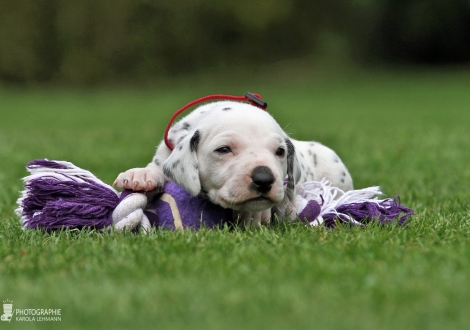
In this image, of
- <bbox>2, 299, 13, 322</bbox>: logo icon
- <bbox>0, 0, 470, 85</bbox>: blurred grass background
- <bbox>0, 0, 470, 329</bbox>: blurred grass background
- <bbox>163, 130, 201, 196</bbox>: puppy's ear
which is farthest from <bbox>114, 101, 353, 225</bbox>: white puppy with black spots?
<bbox>0, 0, 470, 85</bbox>: blurred grass background

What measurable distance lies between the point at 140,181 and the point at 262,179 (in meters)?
0.84

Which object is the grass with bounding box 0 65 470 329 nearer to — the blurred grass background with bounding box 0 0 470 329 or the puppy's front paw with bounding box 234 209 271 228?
the blurred grass background with bounding box 0 0 470 329

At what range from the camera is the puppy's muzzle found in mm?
3852

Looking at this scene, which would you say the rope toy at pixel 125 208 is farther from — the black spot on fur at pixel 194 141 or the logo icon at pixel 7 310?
the logo icon at pixel 7 310

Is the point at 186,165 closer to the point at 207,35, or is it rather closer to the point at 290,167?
the point at 290,167

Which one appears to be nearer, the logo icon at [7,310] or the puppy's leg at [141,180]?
the logo icon at [7,310]

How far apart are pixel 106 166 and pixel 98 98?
16.5 m

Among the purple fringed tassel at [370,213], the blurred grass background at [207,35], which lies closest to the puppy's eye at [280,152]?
the purple fringed tassel at [370,213]

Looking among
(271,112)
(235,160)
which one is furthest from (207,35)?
(235,160)

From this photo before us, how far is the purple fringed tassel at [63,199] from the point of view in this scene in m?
4.24

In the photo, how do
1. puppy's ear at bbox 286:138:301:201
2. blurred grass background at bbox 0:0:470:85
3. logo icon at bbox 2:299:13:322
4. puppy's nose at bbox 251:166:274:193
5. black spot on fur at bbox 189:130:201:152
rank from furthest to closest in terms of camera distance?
blurred grass background at bbox 0:0:470:85, puppy's ear at bbox 286:138:301:201, black spot on fur at bbox 189:130:201:152, puppy's nose at bbox 251:166:274:193, logo icon at bbox 2:299:13:322

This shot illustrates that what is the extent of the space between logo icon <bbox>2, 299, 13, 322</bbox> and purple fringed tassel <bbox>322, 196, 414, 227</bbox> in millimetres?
2137

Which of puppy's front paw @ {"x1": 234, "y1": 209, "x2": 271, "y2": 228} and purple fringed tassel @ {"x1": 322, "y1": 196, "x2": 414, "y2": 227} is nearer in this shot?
puppy's front paw @ {"x1": 234, "y1": 209, "x2": 271, "y2": 228}

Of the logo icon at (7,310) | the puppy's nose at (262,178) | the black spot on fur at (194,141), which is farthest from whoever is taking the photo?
the black spot on fur at (194,141)
